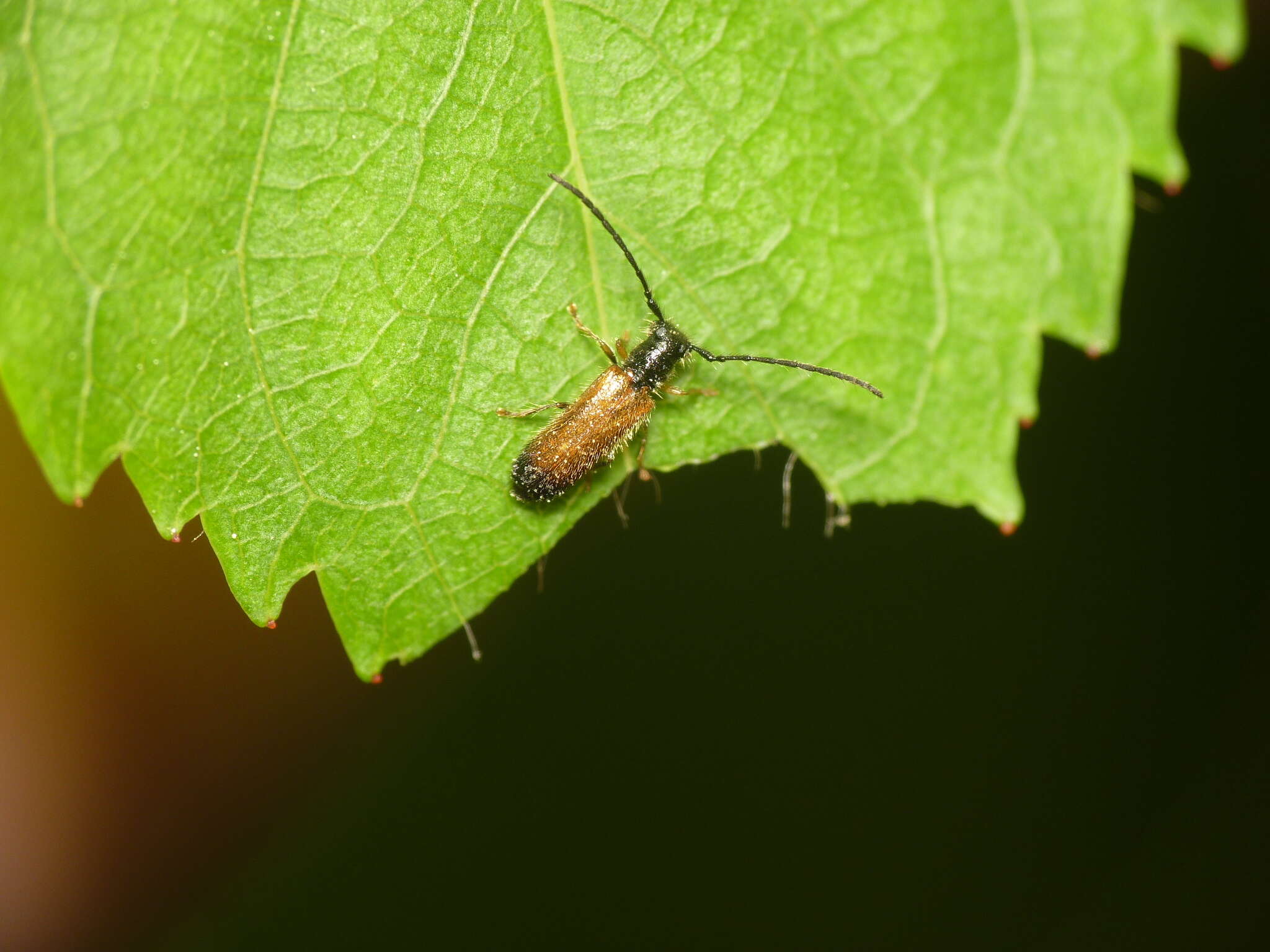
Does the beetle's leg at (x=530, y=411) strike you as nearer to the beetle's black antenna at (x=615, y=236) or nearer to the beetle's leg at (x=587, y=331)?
the beetle's leg at (x=587, y=331)

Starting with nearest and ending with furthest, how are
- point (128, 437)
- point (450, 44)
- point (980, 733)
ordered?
point (450, 44), point (128, 437), point (980, 733)

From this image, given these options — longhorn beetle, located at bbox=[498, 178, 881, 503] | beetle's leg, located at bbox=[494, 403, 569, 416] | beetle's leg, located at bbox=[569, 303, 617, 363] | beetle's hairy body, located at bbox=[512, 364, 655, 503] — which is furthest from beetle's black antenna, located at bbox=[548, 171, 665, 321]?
beetle's leg, located at bbox=[494, 403, 569, 416]

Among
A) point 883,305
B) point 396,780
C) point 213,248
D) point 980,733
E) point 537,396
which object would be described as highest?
point 213,248

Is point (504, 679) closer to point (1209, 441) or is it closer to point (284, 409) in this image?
point (284, 409)

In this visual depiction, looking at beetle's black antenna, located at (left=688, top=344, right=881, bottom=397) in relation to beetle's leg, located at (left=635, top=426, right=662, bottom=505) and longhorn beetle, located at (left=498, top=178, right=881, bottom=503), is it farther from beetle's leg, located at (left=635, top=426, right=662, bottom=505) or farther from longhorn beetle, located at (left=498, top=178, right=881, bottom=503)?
beetle's leg, located at (left=635, top=426, right=662, bottom=505)

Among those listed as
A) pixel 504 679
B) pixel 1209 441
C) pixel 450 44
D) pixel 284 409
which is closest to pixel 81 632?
pixel 504 679

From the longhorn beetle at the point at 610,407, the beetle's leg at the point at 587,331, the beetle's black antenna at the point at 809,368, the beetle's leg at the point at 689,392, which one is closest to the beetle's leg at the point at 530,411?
the longhorn beetle at the point at 610,407

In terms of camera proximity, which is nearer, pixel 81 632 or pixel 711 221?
pixel 711 221
